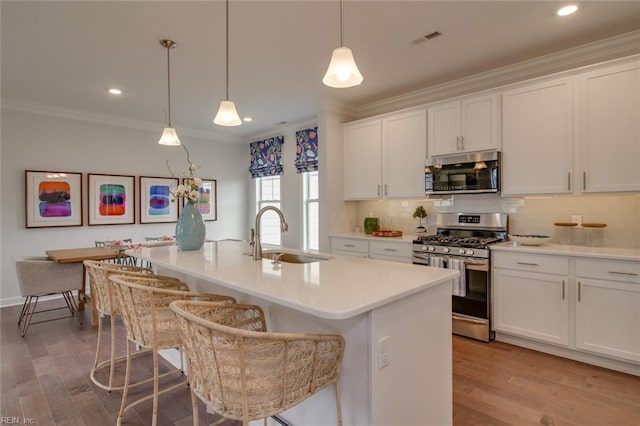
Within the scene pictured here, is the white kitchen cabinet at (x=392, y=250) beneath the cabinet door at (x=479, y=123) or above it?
beneath

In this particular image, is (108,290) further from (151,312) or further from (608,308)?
(608,308)

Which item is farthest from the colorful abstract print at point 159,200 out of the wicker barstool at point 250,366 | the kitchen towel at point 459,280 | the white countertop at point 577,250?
the white countertop at point 577,250

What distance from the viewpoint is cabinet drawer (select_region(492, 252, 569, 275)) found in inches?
109

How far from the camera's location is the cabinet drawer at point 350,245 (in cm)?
415

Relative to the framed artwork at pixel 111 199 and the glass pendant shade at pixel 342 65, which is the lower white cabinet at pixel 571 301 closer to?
the glass pendant shade at pixel 342 65

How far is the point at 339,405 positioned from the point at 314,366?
258 mm

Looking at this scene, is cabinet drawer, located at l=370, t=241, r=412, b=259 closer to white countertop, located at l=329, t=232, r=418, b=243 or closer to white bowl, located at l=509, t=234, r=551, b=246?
white countertop, located at l=329, t=232, r=418, b=243

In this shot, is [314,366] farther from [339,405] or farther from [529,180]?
[529,180]

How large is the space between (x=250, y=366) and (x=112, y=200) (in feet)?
16.0

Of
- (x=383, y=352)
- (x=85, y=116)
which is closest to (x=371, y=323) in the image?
(x=383, y=352)

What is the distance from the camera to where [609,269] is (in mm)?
2543

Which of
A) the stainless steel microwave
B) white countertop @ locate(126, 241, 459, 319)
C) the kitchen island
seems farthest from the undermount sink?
the stainless steel microwave

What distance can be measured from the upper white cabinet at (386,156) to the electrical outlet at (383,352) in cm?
275

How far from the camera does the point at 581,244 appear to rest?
3.08 m
